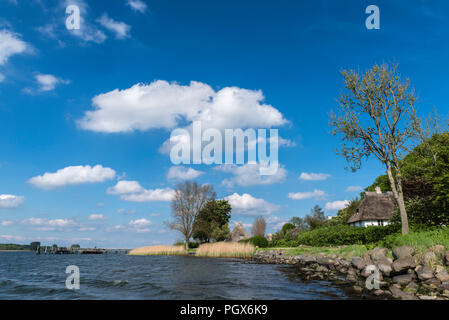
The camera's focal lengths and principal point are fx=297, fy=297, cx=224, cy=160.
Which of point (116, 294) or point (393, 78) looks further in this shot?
point (393, 78)

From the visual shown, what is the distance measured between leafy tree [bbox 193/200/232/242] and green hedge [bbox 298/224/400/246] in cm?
2550

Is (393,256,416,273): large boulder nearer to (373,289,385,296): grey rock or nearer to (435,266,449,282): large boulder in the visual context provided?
(435,266,449,282): large boulder

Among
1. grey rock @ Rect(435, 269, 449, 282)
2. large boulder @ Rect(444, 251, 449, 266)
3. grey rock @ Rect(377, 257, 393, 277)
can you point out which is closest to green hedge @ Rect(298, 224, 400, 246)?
grey rock @ Rect(377, 257, 393, 277)

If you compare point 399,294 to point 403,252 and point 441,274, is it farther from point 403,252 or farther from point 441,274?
point 403,252

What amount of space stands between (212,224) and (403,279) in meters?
47.3

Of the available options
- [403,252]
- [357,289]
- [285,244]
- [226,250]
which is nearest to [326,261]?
[403,252]

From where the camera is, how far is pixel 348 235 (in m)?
27.4

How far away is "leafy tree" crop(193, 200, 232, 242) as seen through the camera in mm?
56000

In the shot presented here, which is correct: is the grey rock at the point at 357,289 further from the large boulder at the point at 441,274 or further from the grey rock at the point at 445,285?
the large boulder at the point at 441,274
